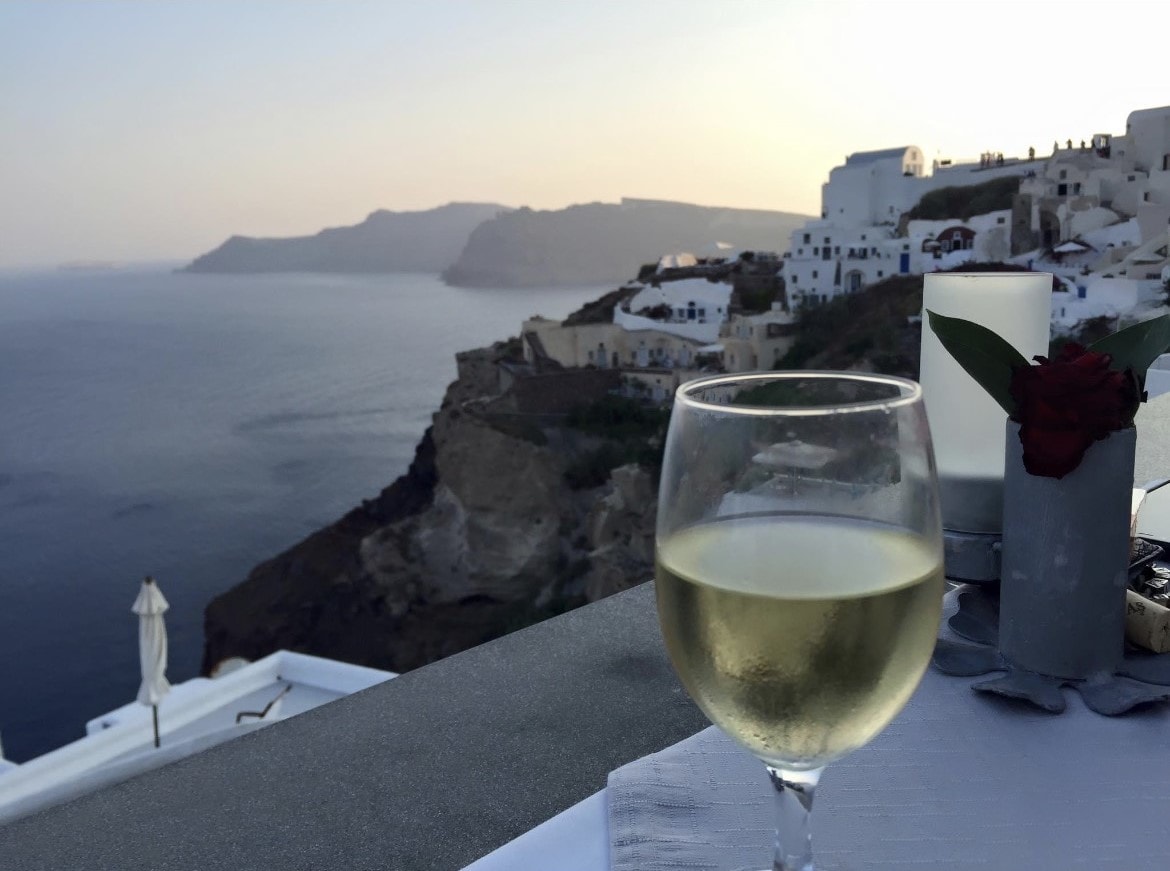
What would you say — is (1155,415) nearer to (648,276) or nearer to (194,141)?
(648,276)

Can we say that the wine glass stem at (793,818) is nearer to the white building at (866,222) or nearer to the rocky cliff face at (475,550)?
the rocky cliff face at (475,550)

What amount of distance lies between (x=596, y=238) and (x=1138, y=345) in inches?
1216

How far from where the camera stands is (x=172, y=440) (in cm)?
2786

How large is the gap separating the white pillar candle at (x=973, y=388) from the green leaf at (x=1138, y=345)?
0.09 meters

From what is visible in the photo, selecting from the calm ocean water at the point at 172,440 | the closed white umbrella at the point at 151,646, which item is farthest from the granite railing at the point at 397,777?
the calm ocean water at the point at 172,440

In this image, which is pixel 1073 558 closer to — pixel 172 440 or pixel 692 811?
pixel 692 811

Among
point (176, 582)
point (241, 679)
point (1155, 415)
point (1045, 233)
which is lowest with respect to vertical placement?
point (176, 582)

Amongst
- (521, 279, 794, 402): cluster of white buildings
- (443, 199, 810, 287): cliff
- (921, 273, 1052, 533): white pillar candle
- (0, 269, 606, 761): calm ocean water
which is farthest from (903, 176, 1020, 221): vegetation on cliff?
(921, 273, 1052, 533): white pillar candle

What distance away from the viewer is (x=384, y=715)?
55 centimetres

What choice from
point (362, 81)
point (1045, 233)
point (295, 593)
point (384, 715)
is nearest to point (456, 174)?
point (362, 81)

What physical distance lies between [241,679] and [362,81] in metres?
22.9

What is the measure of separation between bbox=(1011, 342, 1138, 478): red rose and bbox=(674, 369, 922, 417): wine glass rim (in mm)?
147

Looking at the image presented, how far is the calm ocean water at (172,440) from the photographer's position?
1906cm

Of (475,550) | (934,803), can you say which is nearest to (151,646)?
(934,803)
